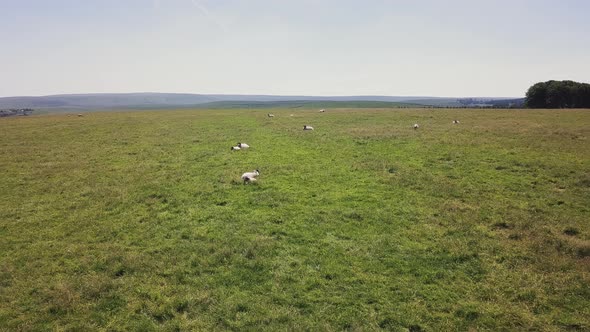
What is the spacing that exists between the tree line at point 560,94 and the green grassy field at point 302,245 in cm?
7272

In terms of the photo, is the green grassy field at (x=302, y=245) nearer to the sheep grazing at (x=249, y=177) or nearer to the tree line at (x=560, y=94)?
the sheep grazing at (x=249, y=177)

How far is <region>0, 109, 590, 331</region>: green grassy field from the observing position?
8086mm

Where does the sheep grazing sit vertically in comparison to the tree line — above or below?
below

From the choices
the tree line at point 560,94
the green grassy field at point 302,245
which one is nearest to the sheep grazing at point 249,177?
the green grassy field at point 302,245

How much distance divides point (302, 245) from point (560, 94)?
93.5 meters

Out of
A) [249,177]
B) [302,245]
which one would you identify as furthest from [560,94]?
[302,245]

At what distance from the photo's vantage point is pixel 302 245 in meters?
11.1

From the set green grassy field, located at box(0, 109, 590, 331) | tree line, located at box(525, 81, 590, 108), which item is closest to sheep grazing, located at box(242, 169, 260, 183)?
green grassy field, located at box(0, 109, 590, 331)

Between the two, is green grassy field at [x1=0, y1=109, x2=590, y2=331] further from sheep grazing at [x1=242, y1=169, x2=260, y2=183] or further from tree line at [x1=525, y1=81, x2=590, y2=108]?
tree line at [x1=525, y1=81, x2=590, y2=108]

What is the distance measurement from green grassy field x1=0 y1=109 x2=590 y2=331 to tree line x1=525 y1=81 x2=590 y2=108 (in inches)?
2863

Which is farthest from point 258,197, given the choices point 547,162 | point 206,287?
point 547,162

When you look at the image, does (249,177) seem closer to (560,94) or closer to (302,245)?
(302,245)

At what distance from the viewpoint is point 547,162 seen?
795 inches

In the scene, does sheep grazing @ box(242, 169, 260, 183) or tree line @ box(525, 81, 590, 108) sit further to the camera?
tree line @ box(525, 81, 590, 108)
